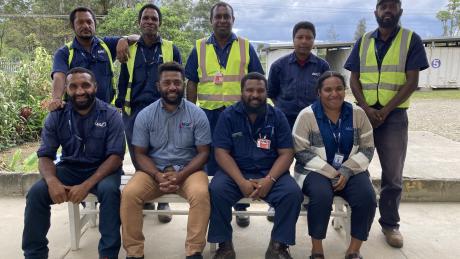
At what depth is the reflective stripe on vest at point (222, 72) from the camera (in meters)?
4.00

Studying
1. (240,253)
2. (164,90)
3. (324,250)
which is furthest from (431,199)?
(164,90)

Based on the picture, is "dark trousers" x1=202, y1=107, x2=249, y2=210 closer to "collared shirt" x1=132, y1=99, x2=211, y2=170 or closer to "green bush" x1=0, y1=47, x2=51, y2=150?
"collared shirt" x1=132, y1=99, x2=211, y2=170

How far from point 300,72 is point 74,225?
254cm

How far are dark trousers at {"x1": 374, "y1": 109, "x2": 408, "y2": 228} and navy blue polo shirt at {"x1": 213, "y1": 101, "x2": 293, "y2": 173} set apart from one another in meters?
0.87

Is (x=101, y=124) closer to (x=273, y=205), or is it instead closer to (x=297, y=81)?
(x=273, y=205)

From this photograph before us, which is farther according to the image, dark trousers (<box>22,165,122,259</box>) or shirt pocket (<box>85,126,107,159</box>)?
shirt pocket (<box>85,126,107,159</box>)

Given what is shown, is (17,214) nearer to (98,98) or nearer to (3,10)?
(98,98)

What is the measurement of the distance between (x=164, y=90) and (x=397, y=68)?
2047 millimetres

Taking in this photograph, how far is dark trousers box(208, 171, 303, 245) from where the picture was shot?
319 centimetres

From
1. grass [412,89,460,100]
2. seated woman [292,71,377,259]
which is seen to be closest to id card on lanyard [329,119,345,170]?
seated woman [292,71,377,259]

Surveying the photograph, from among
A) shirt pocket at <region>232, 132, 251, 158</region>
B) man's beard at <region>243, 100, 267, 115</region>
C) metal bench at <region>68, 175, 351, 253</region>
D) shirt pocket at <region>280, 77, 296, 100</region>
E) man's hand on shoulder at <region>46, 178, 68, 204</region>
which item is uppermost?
shirt pocket at <region>280, 77, 296, 100</region>

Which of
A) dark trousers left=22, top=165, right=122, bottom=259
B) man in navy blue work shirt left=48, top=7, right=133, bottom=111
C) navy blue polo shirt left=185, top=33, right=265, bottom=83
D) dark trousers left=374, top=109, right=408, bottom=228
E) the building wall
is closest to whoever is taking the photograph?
dark trousers left=22, top=165, right=122, bottom=259

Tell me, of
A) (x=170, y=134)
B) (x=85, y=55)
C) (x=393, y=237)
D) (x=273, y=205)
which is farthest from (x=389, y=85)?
(x=85, y=55)

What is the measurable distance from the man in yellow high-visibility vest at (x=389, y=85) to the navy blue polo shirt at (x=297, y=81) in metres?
0.37
